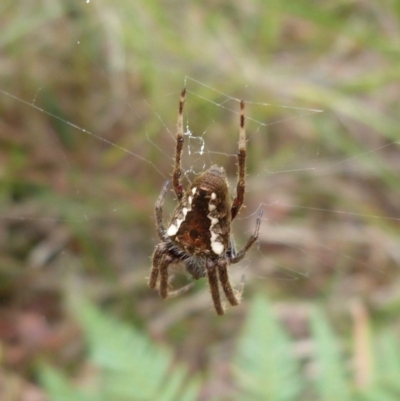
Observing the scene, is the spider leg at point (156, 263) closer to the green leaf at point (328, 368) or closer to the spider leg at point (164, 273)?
the spider leg at point (164, 273)

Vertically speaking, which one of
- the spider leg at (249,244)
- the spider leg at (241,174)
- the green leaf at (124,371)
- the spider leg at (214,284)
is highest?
the spider leg at (241,174)

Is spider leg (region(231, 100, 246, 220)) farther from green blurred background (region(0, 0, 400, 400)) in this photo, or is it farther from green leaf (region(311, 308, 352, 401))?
green blurred background (region(0, 0, 400, 400))

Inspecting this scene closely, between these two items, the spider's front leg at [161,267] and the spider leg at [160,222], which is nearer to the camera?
the spider leg at [160,222]

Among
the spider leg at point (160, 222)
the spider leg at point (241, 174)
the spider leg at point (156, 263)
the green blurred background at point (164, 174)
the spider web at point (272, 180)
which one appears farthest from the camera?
the spider web at point (272, 180)

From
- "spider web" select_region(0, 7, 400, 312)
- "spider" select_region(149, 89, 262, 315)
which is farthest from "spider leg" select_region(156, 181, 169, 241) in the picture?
"spider web" select_region(0, 7, 400, 312)

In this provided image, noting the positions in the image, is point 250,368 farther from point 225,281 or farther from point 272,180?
point 272,180

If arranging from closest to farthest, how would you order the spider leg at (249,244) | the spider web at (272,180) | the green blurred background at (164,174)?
the spider leg at (249,244), the green blurred background at (164,174), the spider web at (272,180)

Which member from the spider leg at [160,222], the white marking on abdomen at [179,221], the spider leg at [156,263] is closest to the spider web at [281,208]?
the spider leg at [156,263]
